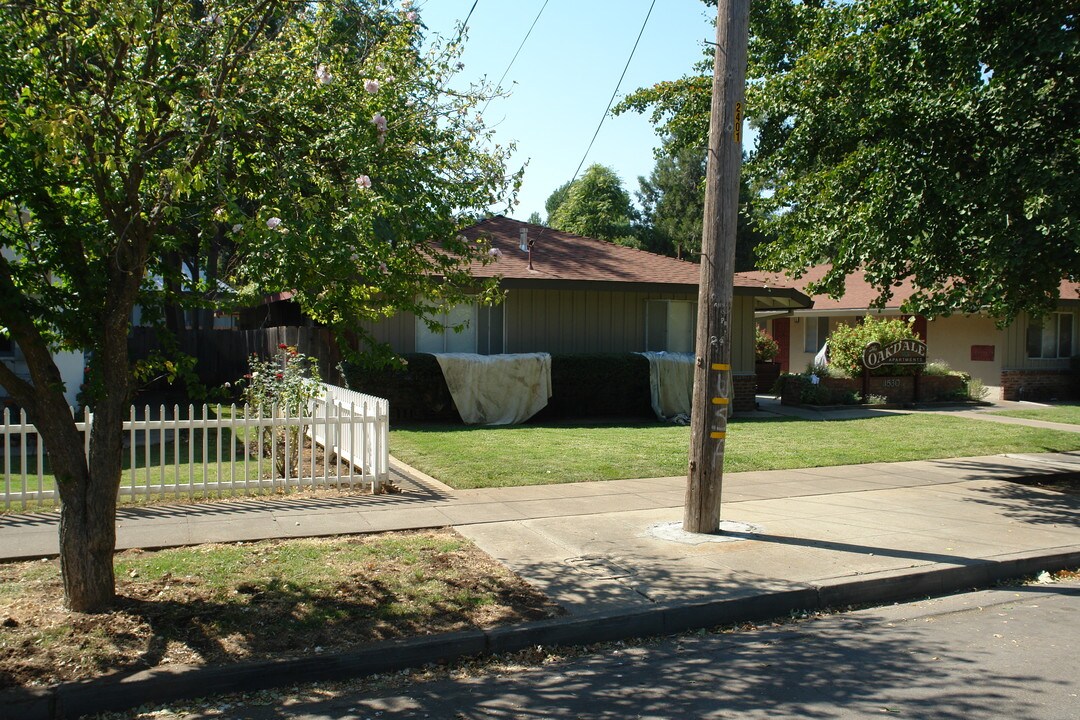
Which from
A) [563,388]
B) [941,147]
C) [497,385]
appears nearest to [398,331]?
[497,385]

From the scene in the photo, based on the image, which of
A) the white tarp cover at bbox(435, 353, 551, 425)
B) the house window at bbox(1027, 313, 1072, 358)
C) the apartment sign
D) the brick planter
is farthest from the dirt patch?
the house window at bbox(1027, 313, 1072, 358)

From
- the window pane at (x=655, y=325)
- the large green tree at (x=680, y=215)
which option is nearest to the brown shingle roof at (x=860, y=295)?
the window pane at (x=655, y=325)

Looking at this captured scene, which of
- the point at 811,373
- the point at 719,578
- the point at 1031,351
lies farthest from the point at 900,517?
the point at 1031,351

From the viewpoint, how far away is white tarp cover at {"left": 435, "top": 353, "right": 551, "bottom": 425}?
643 inches

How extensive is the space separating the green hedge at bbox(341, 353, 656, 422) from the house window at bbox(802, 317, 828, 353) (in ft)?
41.0

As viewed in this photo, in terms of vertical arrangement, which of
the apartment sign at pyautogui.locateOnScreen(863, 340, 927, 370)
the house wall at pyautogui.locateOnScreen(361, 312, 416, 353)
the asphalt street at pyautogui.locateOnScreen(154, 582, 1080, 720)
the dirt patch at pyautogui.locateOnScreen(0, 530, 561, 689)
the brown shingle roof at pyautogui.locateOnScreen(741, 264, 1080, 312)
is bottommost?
the asphalt street at pyautogui.locateOnScreen(154, 582, 1080, 720)

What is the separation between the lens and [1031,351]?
24688mm

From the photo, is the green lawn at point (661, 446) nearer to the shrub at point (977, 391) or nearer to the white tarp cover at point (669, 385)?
the white tarp cover at point (669, 385)

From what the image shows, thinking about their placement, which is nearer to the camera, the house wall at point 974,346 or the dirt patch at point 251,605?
the dirt patch at point 251,605

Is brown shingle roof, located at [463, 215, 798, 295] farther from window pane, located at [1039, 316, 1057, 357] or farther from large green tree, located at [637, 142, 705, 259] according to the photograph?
large green tree, located at [637, 142, 705, 259]

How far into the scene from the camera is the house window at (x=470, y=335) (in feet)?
57.0

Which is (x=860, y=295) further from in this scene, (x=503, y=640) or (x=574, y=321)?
(x=503, y=640)

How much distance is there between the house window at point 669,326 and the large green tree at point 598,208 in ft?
102

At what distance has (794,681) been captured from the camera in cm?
519
